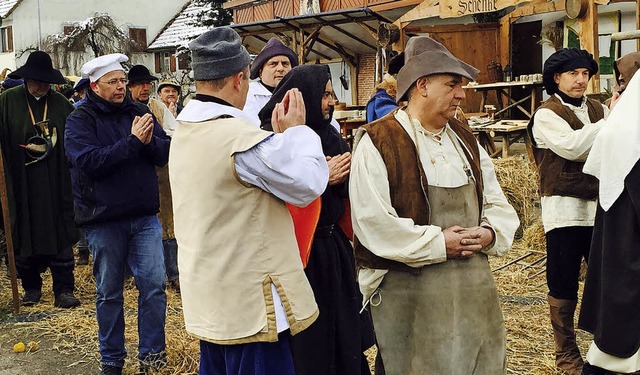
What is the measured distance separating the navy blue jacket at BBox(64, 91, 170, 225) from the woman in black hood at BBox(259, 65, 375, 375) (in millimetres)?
1411

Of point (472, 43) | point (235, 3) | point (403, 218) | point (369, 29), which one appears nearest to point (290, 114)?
point (403, 218)

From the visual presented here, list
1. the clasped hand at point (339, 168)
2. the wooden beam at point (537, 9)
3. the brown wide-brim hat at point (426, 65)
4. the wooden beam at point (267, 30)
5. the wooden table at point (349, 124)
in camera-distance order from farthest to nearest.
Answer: the wooden beam at point (267, 30), the wooden table at point (349, 124), the wooden beam at point (537, 9), the clasped hand at point (339, 168), the brown wide-brim hat at point (426, 65)

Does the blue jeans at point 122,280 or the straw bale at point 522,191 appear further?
the straw bale at point 522,191

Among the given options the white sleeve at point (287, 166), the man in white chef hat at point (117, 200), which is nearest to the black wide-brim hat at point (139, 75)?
the man in white chef hat at point (117, 200)

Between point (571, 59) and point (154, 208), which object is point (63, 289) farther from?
point (571, 59)

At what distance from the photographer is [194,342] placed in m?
5.27

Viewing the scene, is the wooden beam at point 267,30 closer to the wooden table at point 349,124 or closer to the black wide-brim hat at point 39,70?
the wooden table at point 349,124

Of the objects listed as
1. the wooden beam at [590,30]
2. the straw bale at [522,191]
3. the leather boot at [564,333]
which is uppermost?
the wooden beam at [590,30]

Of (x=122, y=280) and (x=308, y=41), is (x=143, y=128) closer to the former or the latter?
(x=122, y=280)

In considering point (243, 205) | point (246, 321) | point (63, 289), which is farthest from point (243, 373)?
point (63, 289)

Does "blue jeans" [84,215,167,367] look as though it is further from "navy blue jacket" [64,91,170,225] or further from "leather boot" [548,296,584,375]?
A: "leather boot" [548,296,584,375]

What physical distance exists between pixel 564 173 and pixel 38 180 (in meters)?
4.40

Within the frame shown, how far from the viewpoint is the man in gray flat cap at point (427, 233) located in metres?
3.20

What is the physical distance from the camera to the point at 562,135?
179 inches
